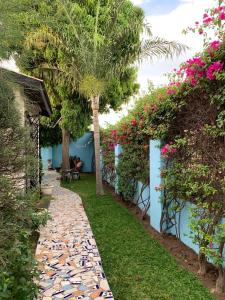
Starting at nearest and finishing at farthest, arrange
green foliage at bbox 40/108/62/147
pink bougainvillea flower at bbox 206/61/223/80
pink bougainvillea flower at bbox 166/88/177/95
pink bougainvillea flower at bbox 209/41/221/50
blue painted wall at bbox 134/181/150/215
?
pink bougainvillea flower at bbox 206/61/223/80 < pink bougainvillea flower at bbox 209/41/221/50 < pink bougainvillea flower at bbox 166/88/177/95 < blue painted wall at bbox 134/181/150/215 < green foliage at bbox 40/108/62/147

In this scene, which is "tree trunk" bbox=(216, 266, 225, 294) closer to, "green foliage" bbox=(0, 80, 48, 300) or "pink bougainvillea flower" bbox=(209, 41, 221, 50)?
"green foliage" bbox=(0, 80, 48, 300)

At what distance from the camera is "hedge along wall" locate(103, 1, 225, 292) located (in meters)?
4.47

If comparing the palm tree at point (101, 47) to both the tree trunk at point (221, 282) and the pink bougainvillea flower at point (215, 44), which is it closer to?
the pink bougainvillea flower at point (215, 44)

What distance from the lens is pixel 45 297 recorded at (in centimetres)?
414

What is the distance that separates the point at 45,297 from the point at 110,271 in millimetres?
1368

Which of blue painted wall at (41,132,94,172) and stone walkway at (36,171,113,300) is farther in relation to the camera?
blue painted wall at (41,132,94,172)

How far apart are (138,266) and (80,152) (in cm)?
2036

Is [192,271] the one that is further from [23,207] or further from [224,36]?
[224,36]

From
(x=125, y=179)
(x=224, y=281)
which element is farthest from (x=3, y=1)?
(x=125, y=179)

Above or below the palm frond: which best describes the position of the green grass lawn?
below

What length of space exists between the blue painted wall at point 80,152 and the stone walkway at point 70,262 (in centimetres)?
1582

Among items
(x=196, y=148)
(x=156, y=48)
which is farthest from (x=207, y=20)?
(x=156, y=48)

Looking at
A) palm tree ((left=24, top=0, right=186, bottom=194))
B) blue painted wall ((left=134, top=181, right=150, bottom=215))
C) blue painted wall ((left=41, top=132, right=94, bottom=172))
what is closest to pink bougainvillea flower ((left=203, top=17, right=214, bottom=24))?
blue painted wall ((left=134, top=181, right=150, bottom=215))

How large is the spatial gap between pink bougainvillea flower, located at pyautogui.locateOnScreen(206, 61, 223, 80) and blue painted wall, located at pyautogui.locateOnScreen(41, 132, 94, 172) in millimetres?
20329
